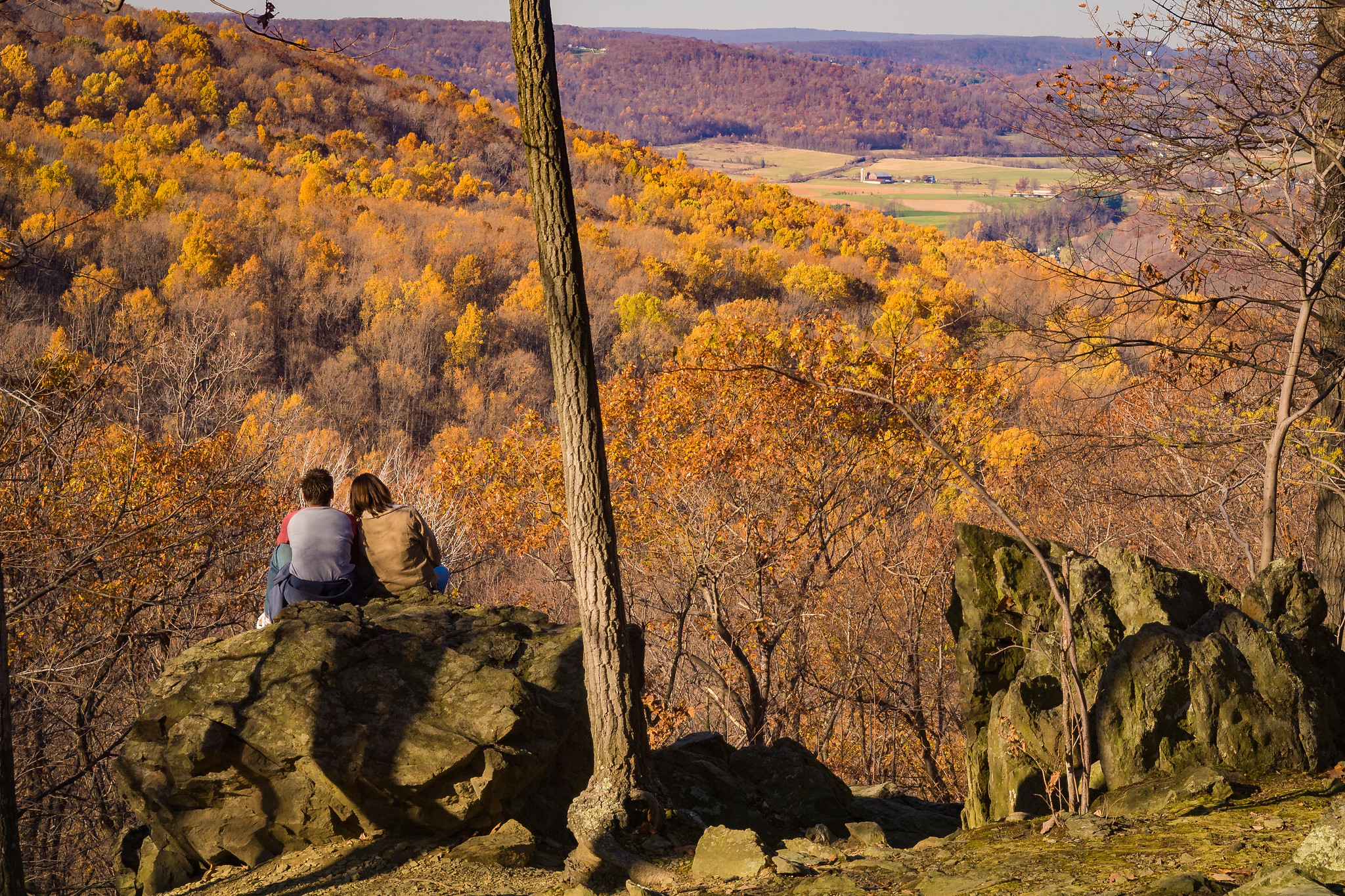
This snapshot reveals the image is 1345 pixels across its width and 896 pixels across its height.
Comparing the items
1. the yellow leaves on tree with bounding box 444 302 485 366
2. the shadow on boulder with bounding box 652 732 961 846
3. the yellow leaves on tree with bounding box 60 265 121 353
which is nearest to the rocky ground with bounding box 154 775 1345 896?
the shadow on boulder with bounding box 652 732 961 846

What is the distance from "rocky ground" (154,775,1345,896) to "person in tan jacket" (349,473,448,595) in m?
1.69

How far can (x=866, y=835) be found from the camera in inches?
197

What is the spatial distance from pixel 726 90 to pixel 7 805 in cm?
16207

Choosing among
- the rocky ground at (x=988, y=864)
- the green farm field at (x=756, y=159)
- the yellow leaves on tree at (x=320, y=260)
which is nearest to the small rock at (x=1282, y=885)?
the rocky ground at (x=988, y=864)

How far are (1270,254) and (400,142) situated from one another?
7987 centimetres

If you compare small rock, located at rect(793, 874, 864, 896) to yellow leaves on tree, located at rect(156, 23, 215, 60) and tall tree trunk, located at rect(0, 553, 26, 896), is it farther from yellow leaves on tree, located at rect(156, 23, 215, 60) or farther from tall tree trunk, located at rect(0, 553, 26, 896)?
yellow leaves on tree, located at rect(156, 23, 215, 60)

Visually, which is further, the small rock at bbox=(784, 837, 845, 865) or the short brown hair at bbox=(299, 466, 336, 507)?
the short brown hair at bbox=(299, 466, 336, 507)

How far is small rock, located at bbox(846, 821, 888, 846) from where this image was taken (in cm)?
475

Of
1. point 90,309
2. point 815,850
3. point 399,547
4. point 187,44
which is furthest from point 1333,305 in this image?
point 187,44

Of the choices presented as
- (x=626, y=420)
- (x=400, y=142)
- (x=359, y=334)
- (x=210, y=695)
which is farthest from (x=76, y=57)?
(x=210, y=695)

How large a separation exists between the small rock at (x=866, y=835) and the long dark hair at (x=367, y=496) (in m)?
3.23

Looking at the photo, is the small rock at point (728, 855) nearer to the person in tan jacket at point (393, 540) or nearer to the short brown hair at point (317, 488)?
the person in tan jacket at point (393, 540)

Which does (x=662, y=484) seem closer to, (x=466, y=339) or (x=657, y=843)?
(x=657, y=843)

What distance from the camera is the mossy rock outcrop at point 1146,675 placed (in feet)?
14.2
